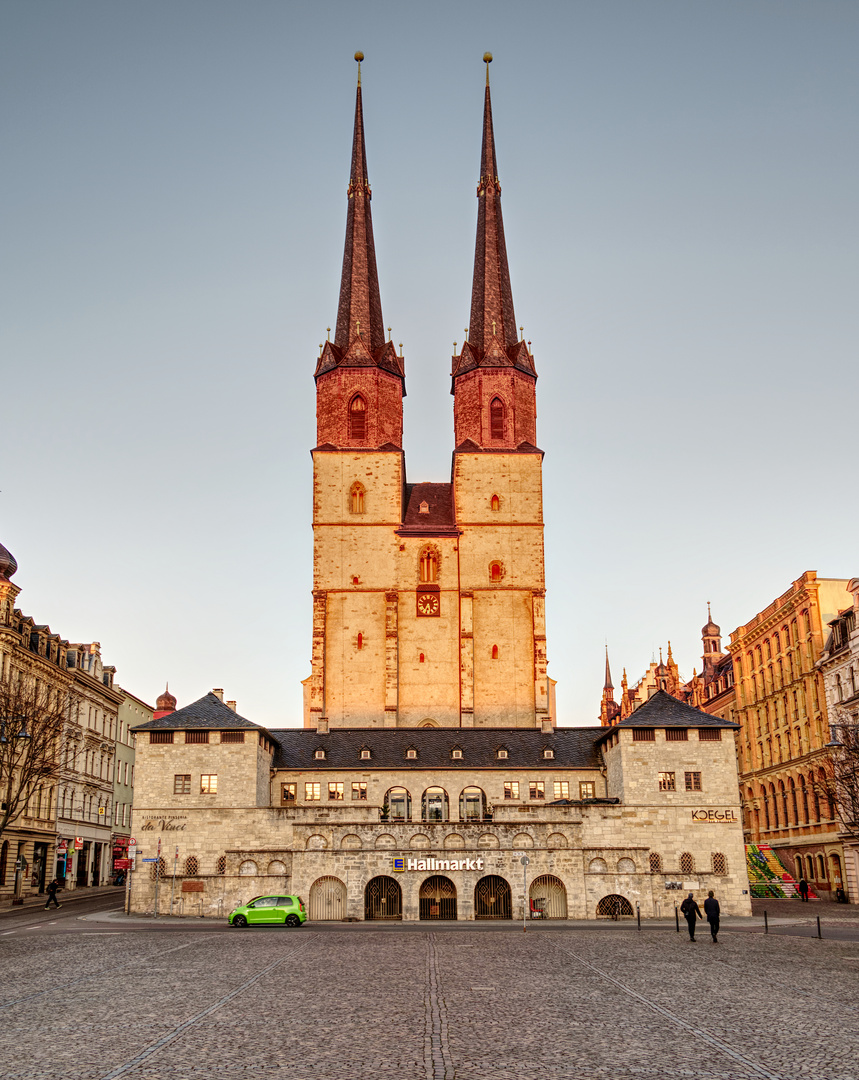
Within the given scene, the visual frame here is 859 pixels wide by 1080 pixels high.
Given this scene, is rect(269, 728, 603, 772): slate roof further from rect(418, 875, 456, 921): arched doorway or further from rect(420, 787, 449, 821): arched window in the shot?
rect(418, 875, 456, 921): arched doorway

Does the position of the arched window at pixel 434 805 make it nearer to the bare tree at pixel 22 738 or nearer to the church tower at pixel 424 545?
the church tower at pixel 424 545

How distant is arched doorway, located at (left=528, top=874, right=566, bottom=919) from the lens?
50562 millimetres

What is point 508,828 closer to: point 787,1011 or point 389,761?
point 389,761

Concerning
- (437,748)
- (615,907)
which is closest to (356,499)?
(437,748)

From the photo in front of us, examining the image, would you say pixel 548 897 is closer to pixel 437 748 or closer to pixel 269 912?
pixel 437 748

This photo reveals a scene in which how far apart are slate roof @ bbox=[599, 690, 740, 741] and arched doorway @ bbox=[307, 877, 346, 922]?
52.7 ft

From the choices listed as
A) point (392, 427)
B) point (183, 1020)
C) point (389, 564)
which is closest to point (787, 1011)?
point (183, 1020)

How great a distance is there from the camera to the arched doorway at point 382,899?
5084 cm

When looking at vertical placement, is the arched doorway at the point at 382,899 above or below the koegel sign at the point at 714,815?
below

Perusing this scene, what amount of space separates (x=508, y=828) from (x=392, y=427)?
37.0 m

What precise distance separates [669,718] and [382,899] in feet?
56.2

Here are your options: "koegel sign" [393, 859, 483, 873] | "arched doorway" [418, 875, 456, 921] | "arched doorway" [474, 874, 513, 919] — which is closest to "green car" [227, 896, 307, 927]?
"koegel sign" [393, 859, 483, 873]

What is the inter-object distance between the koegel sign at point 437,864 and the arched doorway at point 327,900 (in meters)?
2.83

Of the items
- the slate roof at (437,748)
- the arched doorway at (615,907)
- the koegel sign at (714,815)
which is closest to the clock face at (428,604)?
the slate roof at (437,748)
